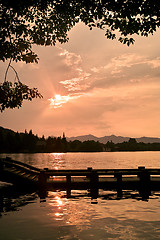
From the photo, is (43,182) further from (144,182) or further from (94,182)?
(144,182)

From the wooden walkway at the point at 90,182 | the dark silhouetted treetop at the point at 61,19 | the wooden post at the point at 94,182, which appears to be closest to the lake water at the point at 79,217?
the wooden post at the point at 94,182

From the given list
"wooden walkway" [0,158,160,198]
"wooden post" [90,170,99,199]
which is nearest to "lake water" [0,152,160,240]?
"wooden post" [90,170,99,199]

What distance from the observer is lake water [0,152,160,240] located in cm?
1186

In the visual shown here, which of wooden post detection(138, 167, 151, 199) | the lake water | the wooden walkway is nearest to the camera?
the lake water

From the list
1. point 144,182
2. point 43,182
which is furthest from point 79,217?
point 144,182

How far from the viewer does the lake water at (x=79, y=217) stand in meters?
11.9

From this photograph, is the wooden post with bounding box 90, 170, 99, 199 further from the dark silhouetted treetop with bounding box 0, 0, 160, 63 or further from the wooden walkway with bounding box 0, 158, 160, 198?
the dark silhouetted treetop with bounding box 0, 0, 160, 63

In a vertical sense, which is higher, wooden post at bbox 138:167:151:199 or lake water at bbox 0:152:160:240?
wooden post at bbox 138:167:151:199

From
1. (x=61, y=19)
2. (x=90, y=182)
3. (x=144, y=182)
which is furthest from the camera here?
(x=90, y=182)

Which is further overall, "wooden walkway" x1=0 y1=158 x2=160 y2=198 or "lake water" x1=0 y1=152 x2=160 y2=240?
"wooden walkway" x1=0 y1=158 x2=160 y2=198

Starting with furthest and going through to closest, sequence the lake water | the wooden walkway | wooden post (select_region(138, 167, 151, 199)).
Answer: the wooden walkway
wooden post (select_region(138, 167, 151, 199))
the lake water

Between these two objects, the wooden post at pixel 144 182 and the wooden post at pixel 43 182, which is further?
the wooden post at pixel 43 182

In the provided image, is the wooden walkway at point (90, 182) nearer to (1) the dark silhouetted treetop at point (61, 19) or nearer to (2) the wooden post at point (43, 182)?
(2) the wooden post at point (43, 182)

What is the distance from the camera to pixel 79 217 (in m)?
14.8
